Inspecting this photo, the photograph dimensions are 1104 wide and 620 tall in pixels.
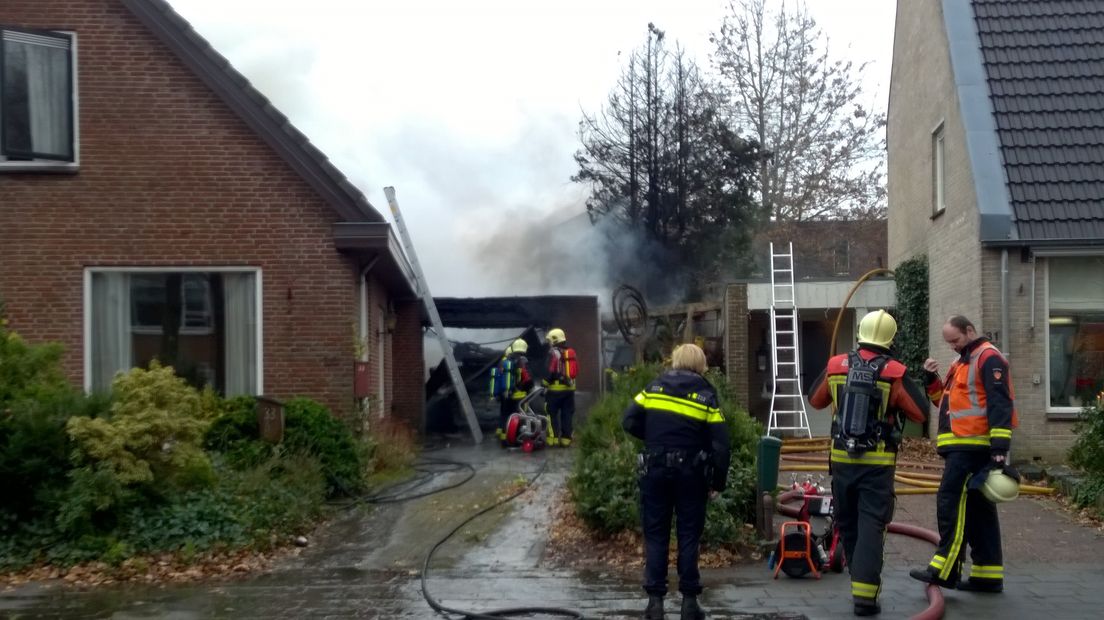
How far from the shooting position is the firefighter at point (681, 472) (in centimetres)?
651

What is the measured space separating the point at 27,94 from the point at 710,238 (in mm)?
22118

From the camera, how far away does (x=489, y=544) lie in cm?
897

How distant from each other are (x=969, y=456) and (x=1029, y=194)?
21.7 ft

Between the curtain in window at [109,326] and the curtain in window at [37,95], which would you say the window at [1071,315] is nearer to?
the curtain in window at [109,326]

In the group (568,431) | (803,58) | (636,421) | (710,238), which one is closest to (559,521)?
(636,421)

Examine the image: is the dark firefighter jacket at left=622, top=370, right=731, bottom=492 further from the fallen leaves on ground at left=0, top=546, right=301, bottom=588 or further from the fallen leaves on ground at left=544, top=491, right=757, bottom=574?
the fallen leaves on ground at left=0, top=546, right=301, bottom=588

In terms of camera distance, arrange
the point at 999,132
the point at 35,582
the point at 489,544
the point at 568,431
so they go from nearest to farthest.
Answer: the point at 35,582
the point at 489,544
the point at 999,132
the point at 568,431

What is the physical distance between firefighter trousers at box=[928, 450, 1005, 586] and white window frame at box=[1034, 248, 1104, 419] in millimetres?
5913

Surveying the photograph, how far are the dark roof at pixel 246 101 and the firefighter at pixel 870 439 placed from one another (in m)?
6.56

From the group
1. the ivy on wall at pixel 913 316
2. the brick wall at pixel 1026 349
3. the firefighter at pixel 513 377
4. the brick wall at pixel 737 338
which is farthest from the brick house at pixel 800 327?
the brick wall at pixel 1026 349

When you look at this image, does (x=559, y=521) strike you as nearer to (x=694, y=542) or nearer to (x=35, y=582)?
(x=694, y=542)

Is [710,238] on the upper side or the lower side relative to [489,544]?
upper

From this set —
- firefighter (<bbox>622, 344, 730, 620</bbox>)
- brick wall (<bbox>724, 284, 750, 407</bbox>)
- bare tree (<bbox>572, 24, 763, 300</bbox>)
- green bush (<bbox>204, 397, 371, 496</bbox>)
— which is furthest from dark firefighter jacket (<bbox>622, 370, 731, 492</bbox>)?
bare tree (<bbox>572, 24, 763, 300</bbox>)

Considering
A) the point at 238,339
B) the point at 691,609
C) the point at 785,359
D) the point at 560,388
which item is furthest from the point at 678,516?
the point at 785,359
